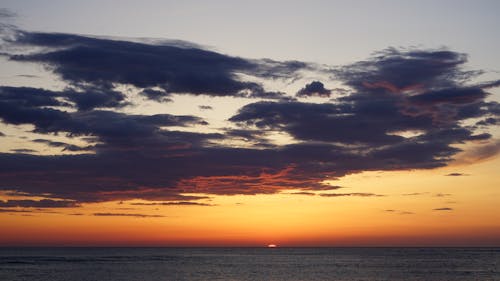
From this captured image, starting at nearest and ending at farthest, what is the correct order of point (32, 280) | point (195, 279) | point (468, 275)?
point (32, 280) → point (195, 279) → point (468, 275)

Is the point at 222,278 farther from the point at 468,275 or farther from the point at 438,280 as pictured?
the point at 468,275

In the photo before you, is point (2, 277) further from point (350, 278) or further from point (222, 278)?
point (350, 278)

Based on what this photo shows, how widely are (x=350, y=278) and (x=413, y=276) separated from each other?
42.5 feet

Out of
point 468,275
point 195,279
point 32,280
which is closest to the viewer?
point 32,280

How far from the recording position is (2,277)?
105 meters

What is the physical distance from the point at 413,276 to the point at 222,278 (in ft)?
121

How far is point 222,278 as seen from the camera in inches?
4269

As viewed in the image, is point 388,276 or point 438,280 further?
point 388,276

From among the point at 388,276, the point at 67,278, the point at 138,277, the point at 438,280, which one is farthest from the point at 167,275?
the point at 438,280

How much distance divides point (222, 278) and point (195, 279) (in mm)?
5274

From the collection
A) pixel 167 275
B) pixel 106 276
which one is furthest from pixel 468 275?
pixel 106 276

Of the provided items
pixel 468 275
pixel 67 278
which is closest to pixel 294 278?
pixel 468 275

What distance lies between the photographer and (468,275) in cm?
11375

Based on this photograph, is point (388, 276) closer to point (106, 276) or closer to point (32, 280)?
point (106, 276)
